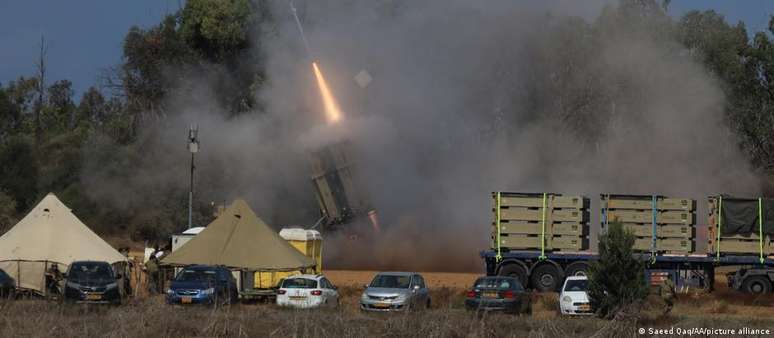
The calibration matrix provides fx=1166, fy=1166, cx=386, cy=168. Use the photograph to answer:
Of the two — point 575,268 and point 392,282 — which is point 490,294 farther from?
point 575,268

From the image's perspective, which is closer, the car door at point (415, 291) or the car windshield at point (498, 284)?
the car door at point (415, 291)

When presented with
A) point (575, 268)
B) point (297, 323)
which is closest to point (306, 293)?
point (297, 323)

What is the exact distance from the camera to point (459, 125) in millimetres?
53531

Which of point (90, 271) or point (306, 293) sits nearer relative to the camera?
point (306, 293)

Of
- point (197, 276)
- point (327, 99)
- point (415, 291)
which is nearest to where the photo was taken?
point (415, 291)

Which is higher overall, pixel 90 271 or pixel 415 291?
pixel 90 271

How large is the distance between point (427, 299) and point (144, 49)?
44.1 m

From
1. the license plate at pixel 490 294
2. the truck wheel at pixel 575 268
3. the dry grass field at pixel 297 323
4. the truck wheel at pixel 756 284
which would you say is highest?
the truck wheel at pixel 575 268

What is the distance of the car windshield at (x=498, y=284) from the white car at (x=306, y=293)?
4.25m

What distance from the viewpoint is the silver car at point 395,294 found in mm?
31734

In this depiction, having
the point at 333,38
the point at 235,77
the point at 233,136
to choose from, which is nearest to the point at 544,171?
the point at 333,38

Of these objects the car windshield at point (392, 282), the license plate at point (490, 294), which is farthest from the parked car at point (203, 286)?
the license plate at point (490, 294)

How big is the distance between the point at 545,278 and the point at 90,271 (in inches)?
626

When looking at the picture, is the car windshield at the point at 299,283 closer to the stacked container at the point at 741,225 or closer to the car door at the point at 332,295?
the car door at the point at 332,295
